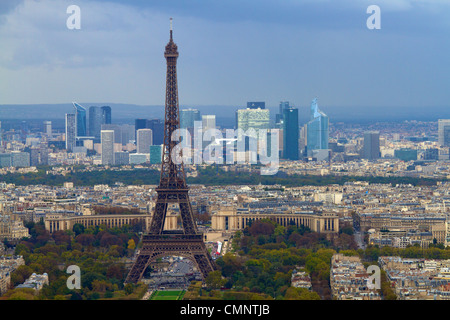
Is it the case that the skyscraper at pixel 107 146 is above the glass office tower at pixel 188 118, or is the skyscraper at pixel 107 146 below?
below

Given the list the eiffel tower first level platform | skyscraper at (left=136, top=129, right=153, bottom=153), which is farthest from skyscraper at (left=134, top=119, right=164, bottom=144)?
the eiffel tower first level platform

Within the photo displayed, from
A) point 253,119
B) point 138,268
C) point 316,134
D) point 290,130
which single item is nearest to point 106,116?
point 253,119

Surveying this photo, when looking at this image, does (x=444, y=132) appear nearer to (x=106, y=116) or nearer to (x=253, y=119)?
(x=253, y=119)

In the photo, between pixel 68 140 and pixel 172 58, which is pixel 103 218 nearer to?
pixel 172 58

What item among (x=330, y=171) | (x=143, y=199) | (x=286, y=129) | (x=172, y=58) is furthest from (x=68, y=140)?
(x=172, y=58)

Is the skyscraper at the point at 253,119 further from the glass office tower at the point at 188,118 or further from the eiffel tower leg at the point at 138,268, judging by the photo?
the eiffel tower leg at the point at 138,268

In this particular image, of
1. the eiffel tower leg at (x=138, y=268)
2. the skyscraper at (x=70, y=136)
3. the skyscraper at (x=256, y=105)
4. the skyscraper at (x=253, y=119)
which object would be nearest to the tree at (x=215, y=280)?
the eiffel tower leg at (x=138, y=268)
